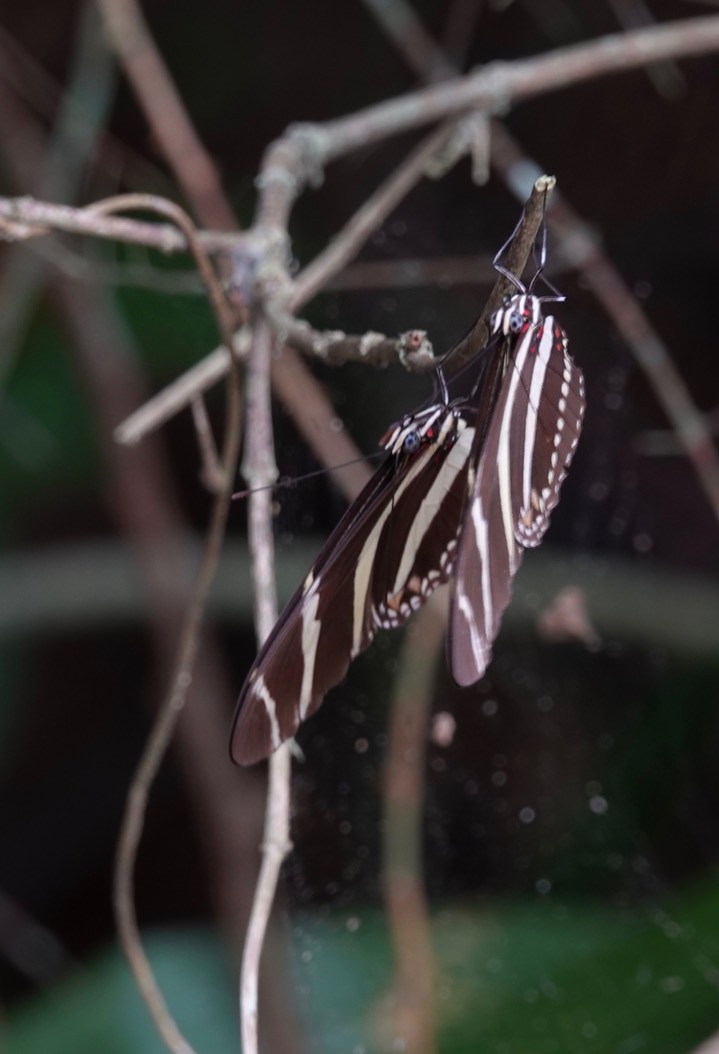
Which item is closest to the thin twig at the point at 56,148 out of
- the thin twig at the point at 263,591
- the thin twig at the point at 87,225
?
the thin twig at the point at 87,225

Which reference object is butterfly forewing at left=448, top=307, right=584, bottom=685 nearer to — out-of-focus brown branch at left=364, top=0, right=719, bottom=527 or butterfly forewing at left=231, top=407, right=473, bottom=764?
butterfly forewing at left=231, top=407, right=473, bottom=764

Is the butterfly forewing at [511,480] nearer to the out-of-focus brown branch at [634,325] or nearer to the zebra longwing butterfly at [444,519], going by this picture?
the zebra longwing butterfly at [444,519]

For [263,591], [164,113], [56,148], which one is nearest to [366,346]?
[263,591]

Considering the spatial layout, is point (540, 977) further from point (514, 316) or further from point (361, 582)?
point (514, 316)

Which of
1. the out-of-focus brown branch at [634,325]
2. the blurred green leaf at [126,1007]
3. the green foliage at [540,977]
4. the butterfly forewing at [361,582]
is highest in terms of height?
the out-of-focus brown branch at [634,325]

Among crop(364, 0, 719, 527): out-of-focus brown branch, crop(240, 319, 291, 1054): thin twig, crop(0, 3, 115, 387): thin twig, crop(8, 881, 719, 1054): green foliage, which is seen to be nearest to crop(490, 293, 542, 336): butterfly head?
crop(240, 319, 291, 1054): thin twig

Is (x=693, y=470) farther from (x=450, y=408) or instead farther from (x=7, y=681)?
(x=7, y=681)
